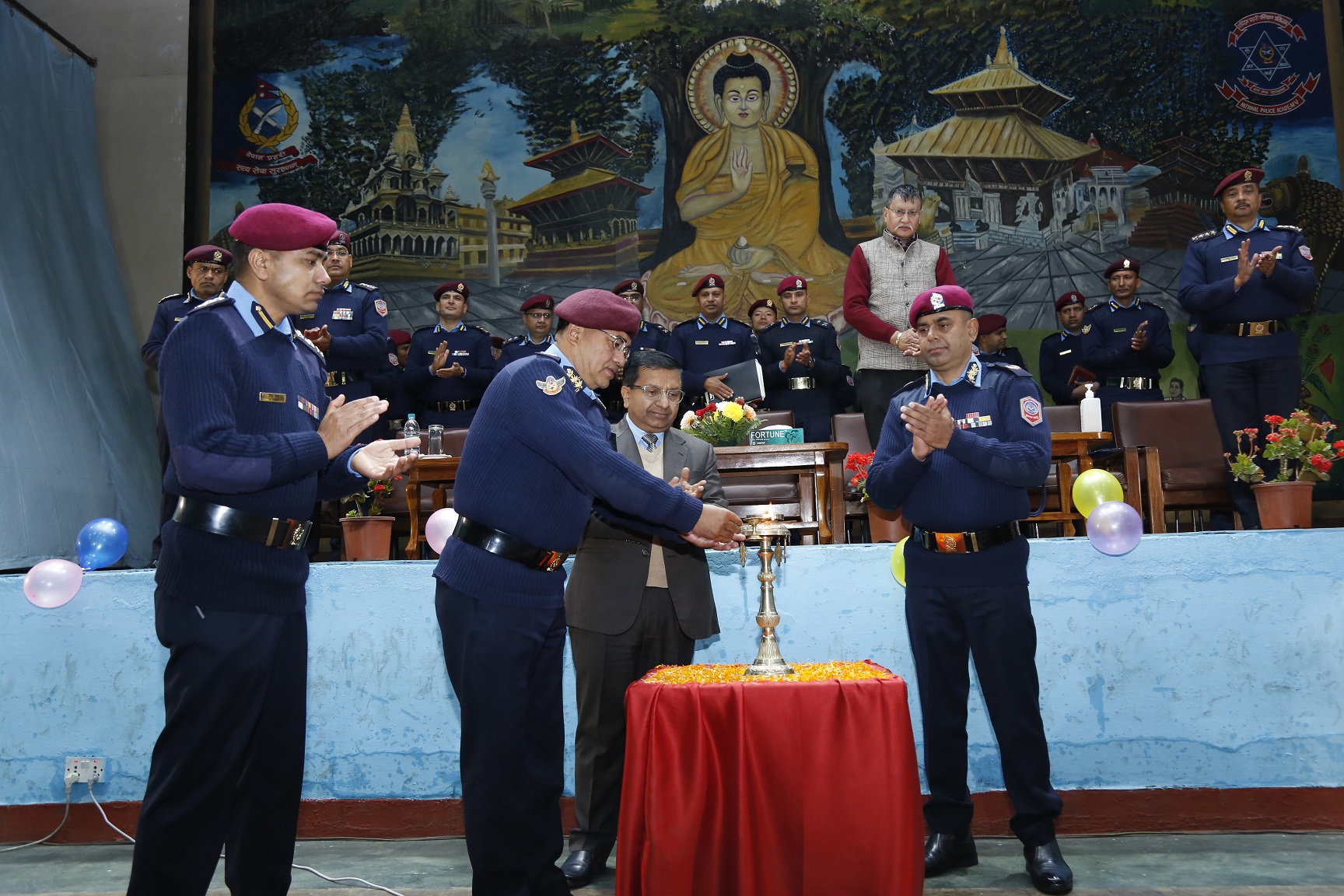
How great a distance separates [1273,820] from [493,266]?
23.7 feet

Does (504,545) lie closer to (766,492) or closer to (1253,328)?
(766,492)

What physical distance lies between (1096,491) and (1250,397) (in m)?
1.37

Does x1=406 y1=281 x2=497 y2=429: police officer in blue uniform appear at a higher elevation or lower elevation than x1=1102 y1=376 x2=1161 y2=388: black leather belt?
higher

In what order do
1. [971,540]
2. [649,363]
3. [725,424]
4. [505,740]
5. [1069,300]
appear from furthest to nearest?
[1069,300], [725,424], [649,363], [971,540], [505,740]

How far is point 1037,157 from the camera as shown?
8711 mm

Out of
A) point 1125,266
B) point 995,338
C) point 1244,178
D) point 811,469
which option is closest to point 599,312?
point 811,469

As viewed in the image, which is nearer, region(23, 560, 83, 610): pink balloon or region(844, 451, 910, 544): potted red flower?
region(23, 560, 83, 610): pink balloon

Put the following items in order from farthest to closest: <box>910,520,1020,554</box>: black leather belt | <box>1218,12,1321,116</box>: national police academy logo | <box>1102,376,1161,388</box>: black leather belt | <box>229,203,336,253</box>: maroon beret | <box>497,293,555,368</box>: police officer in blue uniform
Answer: <box>1218,12,1321,116</box>: national police academy logo < <box>497,293,555,368</box>: police officer in blue uniform < <box>1102,376,1161,388</box>: black leather belt < <box>910,520,1020,554</box>: black leather belt < <box>229,203,336,253</box>: maroon beret

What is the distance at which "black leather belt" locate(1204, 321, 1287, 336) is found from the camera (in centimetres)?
471

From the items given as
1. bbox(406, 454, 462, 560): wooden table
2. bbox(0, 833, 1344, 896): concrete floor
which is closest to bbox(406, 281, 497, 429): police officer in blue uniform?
bbox(406, 454, 462, 560): wooden table

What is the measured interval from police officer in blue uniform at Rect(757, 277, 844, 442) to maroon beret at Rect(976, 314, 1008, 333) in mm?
1408

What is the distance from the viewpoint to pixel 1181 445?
215 inches

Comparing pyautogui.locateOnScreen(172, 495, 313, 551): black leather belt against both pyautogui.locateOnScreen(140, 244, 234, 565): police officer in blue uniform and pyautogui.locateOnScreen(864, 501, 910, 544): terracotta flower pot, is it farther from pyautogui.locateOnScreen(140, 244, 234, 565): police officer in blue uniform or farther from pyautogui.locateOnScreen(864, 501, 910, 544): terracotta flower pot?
pyautogui.locateOnScreen(140, 244, 234, 565): police officer in blue uniform

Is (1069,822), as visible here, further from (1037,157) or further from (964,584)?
(1037,157)
